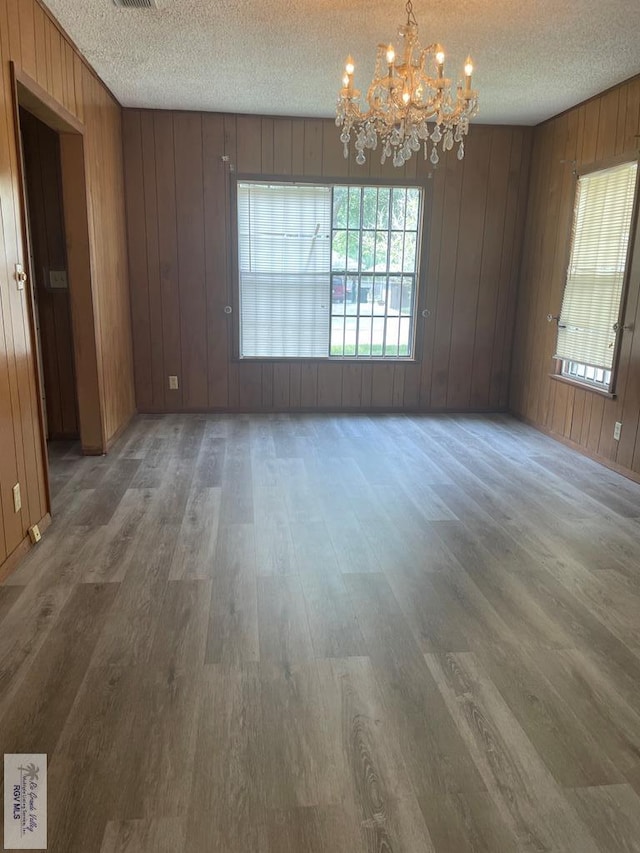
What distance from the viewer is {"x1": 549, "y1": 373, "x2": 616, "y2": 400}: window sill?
4496mm

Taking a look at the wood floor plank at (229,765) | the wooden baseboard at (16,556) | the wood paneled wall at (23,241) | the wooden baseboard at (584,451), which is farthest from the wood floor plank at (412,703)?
the wooden baseboard at (584,451)

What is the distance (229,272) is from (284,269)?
54cm

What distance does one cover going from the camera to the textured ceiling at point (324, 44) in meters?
3.23

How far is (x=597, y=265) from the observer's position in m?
4.63

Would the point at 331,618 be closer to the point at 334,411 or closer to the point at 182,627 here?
the point at 182,627

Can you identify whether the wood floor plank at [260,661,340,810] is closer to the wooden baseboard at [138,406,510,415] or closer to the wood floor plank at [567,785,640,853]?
the wood floor plank at [567,785,640,853]

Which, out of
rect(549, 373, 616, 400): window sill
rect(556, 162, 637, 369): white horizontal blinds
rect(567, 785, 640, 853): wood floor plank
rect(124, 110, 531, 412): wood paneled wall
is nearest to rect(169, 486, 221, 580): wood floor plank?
rect(567, 785, 640, 853): wood floor plank

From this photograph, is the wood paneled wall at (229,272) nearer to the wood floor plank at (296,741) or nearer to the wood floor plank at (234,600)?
the wood floor plank at (234,600)

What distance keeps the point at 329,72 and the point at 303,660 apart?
4004mm

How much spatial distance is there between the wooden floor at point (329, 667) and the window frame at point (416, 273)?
7.40 ft

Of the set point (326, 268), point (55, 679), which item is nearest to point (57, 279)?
point (326, 268)

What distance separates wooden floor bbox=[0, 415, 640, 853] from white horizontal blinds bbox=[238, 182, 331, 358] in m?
2.33

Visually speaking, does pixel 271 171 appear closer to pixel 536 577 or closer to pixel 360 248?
pixel 360 248

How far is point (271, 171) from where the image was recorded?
5.47 m
